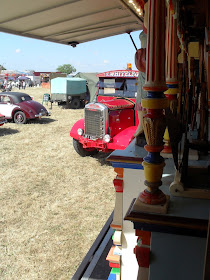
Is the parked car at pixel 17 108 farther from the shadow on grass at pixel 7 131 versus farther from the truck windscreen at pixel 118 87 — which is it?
the truck windscreen at pixel 118 87

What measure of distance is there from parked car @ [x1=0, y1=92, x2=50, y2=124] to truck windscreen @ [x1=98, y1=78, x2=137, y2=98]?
5.01 metres

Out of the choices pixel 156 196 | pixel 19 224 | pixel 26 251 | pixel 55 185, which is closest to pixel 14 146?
pixel 55 185

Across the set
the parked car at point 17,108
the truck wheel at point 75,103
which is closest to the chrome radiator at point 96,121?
the parked car at point 17,108

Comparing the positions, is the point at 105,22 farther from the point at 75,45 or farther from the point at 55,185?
the point at 55,185

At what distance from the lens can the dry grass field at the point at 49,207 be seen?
3.37 m

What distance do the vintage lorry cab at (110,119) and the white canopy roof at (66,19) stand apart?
1807 millimetres

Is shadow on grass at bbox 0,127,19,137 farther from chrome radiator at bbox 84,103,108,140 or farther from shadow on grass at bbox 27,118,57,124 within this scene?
chrome radiator at bbox 84,103,108,140

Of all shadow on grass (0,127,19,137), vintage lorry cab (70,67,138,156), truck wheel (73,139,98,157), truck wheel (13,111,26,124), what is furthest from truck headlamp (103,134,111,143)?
truck wheel (13,111,26,124)

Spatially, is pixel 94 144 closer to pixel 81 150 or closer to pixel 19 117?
pixel 81 150

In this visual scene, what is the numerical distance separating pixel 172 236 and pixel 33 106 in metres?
11.6

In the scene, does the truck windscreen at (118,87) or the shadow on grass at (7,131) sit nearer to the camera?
the truck windscreen at (118,87)

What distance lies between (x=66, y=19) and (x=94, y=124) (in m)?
2.93

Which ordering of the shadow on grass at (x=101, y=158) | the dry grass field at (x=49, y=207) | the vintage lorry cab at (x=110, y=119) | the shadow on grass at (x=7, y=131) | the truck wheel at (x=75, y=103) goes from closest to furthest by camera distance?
the dry grass field at (x=49, y=207) → the vintage lorry cab at (x=110, y=119) → the shadow on grass at (x=101, y=158) → the shadow on grass at (x=7, y=131) → the truck wheel at (x=75, y=103)

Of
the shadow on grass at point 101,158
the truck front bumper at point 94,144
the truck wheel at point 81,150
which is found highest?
the truck front bumper at point 94,144
